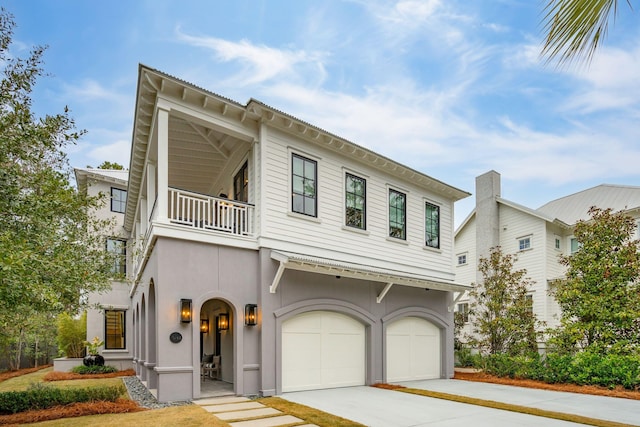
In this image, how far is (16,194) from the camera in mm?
5746

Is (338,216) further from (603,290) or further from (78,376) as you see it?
(78,376)

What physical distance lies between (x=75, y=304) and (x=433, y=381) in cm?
981

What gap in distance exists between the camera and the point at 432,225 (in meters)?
14.3

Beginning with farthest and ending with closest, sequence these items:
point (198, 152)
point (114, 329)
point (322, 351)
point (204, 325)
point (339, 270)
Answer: point (114, 329), point (204, 325), point (198, 152), point (322, 351), point (339, 270)

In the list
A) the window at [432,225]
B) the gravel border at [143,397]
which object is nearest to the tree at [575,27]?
the gravel border at [143,397]

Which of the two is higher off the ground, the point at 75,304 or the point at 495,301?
the point at 75,304

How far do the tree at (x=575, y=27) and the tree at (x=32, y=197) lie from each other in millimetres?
5362

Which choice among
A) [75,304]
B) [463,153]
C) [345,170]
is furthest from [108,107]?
[463,153]

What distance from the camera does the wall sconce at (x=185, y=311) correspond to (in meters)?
8.24

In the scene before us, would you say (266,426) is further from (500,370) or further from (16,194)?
(500,370)

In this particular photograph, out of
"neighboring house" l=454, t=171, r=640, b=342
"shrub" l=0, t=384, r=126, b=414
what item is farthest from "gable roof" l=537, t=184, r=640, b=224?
"shrub" l=0, t=384, r=126, b=414

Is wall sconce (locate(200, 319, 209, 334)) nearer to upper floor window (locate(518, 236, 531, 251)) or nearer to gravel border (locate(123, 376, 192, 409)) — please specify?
gravel border (locate(123, 376, 192, 409))

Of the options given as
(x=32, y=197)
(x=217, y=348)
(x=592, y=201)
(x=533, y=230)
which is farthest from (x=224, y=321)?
(x=592, y=201)

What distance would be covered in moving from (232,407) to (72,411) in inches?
104
